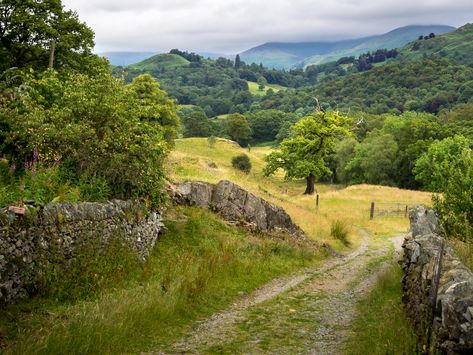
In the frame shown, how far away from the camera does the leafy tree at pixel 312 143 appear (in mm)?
52719

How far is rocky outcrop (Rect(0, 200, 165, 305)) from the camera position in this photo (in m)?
9.09

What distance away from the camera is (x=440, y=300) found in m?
7.10

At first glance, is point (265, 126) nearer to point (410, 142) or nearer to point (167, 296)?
point (410, 142)

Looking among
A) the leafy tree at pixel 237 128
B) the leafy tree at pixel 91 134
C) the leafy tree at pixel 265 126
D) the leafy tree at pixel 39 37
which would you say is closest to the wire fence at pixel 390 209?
the leafy tree at pixel 39 37

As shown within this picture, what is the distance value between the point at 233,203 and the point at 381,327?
11.9 meters

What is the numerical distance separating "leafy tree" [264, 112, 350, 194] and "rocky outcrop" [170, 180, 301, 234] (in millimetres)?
31489

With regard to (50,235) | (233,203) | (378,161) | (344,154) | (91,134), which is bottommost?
(378,161)

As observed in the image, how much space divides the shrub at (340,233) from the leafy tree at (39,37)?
17625mm

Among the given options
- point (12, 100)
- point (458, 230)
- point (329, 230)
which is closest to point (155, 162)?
point (12, 100)

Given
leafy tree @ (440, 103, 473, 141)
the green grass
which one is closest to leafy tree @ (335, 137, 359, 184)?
leafy tree @ (440, 103, 473, 141)

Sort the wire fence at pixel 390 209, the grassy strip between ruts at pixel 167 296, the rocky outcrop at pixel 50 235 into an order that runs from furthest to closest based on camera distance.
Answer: the wire fence at pixel 390 209, the rocky outcrop at pixel 50 235, the grassy strip between ruts at pixel 167 296

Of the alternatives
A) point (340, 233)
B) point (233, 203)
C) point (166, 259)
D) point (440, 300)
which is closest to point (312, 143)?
point (340, 233)

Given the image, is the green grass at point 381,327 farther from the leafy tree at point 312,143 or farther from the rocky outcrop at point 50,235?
the leafy tree at point 312,143

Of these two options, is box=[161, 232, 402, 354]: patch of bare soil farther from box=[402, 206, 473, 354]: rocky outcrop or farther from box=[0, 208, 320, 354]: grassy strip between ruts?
box=[402, 206, 473, 354]: rocky outcrop
